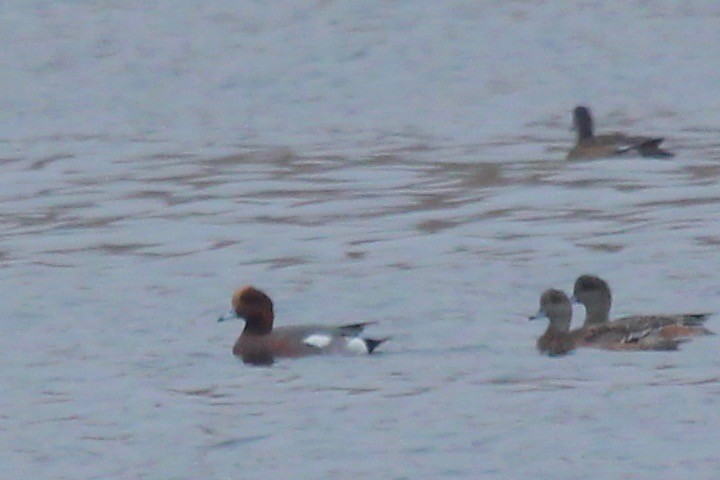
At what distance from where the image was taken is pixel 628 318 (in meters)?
13.5

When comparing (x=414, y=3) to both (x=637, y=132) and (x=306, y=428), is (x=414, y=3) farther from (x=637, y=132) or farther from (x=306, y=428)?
(x=306, y=428)

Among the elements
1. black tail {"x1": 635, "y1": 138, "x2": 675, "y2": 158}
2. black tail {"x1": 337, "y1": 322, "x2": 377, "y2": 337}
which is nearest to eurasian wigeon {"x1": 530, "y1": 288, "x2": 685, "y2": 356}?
black tail {"x1": 337, "y1": 322, "x2": 377, "y2": 337}

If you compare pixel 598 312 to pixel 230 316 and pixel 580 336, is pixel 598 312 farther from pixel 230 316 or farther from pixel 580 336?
pixel 230 316

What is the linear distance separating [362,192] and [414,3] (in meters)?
11.6

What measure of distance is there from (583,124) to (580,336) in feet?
31.6

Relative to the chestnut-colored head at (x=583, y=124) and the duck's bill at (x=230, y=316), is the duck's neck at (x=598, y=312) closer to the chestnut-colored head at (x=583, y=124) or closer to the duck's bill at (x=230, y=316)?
the duck's bill at (x=230, y=316)

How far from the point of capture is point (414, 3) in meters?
31.8

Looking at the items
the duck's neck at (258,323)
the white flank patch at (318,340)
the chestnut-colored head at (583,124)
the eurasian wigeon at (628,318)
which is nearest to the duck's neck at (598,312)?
the eurasian wigeon at (628,318)

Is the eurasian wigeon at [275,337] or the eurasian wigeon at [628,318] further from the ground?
the eurasian wigeon at [628,318]

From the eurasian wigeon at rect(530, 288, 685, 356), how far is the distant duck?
829 cm

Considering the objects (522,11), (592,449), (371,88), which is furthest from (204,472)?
(522,11)

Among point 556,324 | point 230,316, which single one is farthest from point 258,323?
point 556,324

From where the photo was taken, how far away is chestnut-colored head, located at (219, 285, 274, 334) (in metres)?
14.1

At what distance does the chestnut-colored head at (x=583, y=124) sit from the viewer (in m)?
22.9
